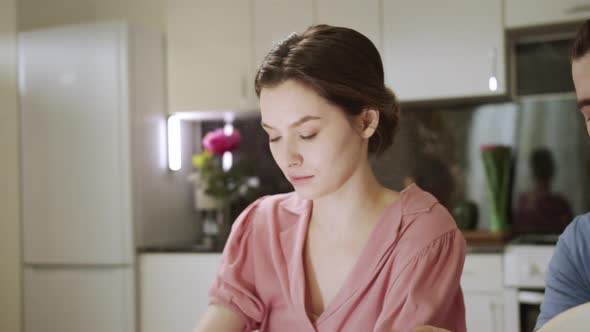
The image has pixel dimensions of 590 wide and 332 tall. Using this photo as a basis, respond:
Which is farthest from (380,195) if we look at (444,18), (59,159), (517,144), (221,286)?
(59,159)

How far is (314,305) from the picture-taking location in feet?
4.05

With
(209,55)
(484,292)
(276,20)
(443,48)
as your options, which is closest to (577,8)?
(443,48)

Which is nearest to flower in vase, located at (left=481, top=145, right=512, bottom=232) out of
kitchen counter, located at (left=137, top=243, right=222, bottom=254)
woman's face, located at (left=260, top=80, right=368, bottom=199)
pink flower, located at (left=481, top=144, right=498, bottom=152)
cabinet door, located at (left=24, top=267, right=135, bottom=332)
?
pink flower, located at (left=481, top=144, right=498, bottom=152)

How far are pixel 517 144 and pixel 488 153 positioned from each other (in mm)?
176

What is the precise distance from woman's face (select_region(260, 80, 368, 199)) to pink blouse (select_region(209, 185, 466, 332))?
145 millimetres

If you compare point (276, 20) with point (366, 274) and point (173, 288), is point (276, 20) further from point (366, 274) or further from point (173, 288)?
point (366, 274)

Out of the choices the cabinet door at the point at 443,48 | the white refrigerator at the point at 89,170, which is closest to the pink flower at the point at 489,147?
the cabinet door at the point at 443,48

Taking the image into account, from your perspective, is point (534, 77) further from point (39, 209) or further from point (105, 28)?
point (39, 209)

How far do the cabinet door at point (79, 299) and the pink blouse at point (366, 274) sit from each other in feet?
6.96

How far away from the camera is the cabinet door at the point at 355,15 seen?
322 cm

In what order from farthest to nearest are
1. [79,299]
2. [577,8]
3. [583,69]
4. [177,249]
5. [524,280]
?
[79,299] < [177,249] < [577,8] < [524,280] < [583,69]

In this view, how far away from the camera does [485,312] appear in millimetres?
2799

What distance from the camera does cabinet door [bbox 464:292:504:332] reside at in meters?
2.78

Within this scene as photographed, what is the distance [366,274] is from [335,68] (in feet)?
1.14
